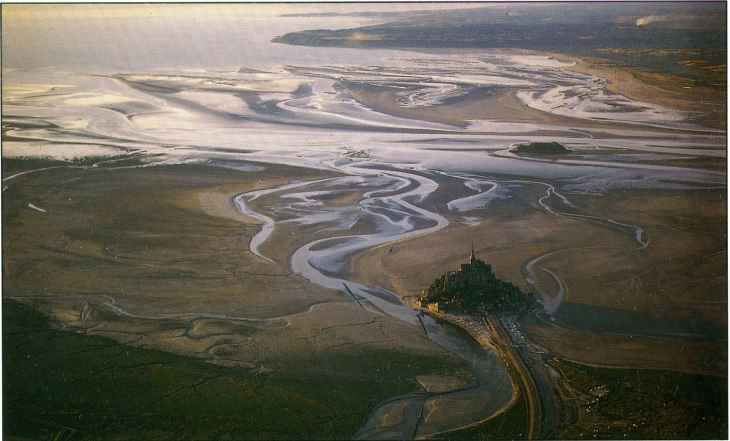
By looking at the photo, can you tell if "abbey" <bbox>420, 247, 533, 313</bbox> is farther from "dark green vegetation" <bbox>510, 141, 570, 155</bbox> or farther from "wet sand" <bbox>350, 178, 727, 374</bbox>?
"dark green vegetation" <bbox>510, 141, 570, 155</bbox>

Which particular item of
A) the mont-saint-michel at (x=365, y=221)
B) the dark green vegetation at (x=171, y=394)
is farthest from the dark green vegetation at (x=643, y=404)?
the dark green vegetation at (x=171, y=394)

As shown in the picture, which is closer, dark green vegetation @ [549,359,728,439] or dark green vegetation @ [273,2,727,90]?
dark green vegetation @ [549,359,728,439]

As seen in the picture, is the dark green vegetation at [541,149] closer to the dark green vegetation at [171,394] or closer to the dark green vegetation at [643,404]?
the dark green vegetation at [643,404]

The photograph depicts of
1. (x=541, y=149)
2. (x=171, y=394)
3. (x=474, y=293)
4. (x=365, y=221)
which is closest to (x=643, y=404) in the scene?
(x=474, y=293)

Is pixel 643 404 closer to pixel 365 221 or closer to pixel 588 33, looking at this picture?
pixel 365 221

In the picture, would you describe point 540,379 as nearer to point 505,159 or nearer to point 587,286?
point 587,286

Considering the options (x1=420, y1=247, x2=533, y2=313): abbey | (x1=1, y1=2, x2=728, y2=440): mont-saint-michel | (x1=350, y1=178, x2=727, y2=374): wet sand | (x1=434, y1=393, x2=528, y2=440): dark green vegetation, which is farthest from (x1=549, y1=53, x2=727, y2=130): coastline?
(x1=434, y1=393, x2=528, y2=440): dark green vegetation
